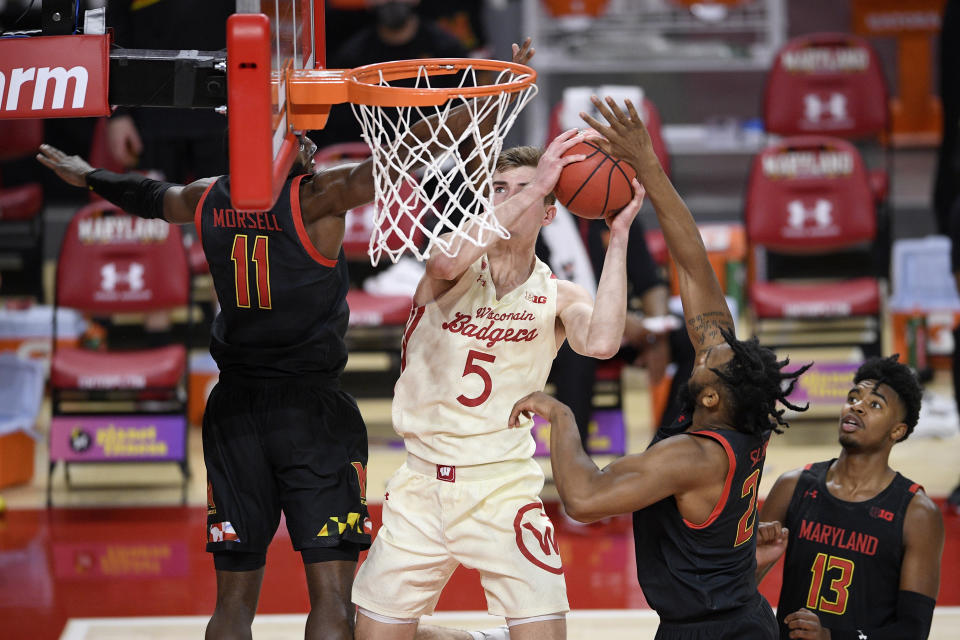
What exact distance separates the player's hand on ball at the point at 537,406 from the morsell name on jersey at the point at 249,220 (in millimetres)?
963

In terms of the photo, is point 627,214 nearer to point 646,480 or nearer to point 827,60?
point 646,480

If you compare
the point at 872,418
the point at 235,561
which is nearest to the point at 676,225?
the point at 872,418

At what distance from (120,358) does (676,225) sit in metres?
4.36

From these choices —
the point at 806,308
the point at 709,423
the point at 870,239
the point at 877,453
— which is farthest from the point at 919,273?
the point at 709,423

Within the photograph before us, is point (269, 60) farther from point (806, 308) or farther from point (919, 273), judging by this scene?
point (919, 273)

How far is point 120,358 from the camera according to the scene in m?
7.38

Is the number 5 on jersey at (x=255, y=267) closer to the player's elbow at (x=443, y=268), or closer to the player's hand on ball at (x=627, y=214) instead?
the player's elbow at (x=443, y=268)

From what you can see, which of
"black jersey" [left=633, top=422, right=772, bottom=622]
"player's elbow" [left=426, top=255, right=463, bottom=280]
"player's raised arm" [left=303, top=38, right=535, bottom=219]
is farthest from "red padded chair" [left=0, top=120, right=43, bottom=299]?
"black jersey" [left=633, top=422, right=772, bottom=622]

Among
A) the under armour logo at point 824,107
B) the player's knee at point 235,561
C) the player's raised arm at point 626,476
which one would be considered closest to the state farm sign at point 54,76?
the player's knee at point 235,561

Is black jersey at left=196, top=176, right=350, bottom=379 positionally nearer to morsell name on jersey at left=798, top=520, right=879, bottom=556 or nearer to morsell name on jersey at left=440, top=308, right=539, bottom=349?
morsell name on jersey at left=440, top=308, right=539, bottom=349

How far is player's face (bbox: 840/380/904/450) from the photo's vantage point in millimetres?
4340

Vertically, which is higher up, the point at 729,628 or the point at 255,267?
the point at 255,267

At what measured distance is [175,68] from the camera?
3900mm

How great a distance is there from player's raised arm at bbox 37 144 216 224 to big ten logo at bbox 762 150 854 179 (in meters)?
4.89
